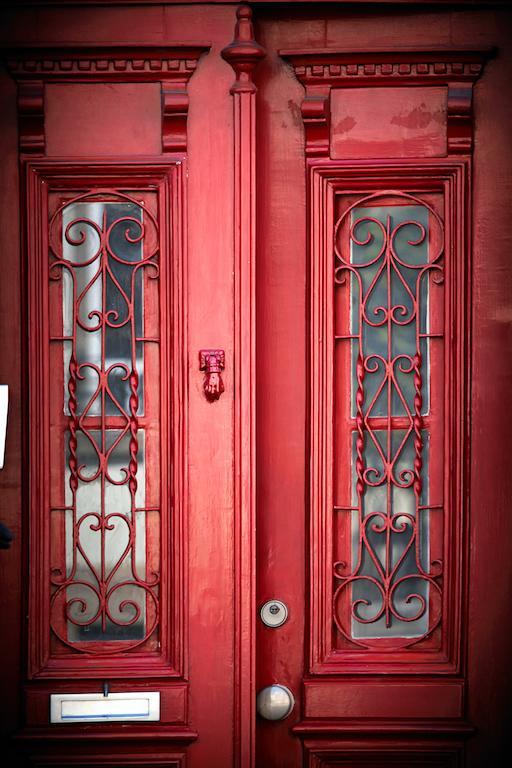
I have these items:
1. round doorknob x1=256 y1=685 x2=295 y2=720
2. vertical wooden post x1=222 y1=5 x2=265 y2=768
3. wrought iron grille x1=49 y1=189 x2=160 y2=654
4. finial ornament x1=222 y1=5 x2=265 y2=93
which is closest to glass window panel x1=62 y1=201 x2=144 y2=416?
wrought iron grille x1=49 y1=189 x2=160 y2=654

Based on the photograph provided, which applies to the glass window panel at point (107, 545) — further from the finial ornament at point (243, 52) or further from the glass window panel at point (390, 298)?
the finial ornament at point (243, 52)

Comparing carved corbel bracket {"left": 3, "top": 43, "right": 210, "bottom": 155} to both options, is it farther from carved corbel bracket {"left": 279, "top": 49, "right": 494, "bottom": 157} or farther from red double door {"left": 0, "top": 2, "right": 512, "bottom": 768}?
carved corbel bracket {"left": 279, "top": 49, "right": 494, "bottom": 157}

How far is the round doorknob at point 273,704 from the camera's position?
8.45ft

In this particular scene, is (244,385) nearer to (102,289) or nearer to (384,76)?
(102,289)

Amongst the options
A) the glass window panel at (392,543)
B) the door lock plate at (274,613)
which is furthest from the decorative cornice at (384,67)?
the door lock plate at (274,613)

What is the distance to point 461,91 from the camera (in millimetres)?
2520

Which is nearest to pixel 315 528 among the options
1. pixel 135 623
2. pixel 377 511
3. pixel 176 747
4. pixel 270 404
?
pixel 377 511

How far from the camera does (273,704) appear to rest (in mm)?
2578

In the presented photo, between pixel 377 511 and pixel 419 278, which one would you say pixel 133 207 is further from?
pixel 377 511

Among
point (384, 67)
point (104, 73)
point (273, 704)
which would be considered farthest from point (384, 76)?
point (273, 704)

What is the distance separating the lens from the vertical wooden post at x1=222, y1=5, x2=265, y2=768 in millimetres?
2488

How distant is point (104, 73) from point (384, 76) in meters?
0.81

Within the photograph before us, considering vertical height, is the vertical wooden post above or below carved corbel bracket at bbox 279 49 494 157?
below

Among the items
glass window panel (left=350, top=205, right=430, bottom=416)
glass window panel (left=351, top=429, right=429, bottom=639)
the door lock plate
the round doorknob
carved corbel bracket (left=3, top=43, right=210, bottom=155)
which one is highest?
carved corbel bracket (left=3, top=43, right=210, bottom=155)
